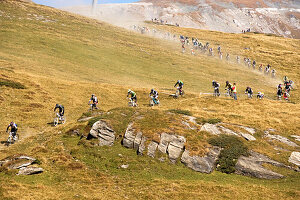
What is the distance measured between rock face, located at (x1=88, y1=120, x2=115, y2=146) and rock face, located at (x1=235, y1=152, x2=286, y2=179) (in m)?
11.0

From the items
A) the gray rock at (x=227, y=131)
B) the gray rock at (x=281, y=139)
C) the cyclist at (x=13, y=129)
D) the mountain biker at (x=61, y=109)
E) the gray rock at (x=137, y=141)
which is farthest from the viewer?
the mountain biker at (x=61, y=109)

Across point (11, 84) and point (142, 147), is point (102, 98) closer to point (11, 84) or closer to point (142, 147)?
point (11, 84)

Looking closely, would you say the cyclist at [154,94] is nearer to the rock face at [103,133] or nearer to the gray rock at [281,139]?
the rock face at [103,133]

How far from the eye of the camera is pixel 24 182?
17.6 metres

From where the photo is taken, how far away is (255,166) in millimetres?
21688

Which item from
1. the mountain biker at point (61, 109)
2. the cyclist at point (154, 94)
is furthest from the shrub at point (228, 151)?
the mountain biker at point (61, 109)

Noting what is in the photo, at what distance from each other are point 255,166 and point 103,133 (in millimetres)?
13071

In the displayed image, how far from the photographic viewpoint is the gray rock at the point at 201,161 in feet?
70.6

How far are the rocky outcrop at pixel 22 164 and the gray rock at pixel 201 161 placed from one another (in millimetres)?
10909

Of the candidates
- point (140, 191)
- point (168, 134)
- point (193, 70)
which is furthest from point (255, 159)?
point (193, 70)

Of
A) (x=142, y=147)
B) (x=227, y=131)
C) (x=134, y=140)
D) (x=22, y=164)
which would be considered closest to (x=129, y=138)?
(x=134, y=140)

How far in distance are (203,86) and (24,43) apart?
49.0 meters

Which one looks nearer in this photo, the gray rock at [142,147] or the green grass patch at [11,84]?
the gray rock at [142,147]

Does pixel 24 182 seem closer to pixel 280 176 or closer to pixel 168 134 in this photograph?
pixel 168 134
